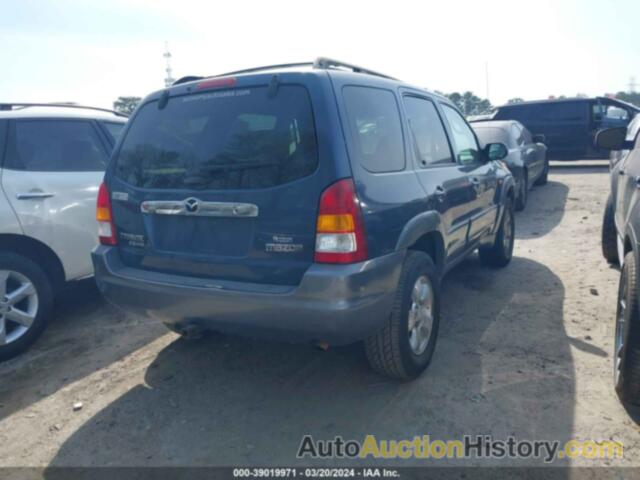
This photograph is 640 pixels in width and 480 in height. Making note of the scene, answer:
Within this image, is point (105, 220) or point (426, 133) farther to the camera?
point (426, 133)

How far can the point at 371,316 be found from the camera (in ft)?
8.45

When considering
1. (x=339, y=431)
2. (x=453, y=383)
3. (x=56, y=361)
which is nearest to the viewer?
(x=339, y=431)

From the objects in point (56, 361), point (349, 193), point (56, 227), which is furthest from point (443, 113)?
point (56, 361)

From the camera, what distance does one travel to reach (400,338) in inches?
113

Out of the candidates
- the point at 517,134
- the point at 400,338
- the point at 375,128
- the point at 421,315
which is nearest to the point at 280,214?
the point at 375,128

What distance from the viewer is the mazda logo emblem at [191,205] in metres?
2.69

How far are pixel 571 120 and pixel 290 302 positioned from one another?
12893 mm

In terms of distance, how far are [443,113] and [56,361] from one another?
12.0 ft

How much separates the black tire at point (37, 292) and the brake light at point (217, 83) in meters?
2.14

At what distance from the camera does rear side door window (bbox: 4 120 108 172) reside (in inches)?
156

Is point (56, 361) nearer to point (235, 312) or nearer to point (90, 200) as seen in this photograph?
point (90, 200)

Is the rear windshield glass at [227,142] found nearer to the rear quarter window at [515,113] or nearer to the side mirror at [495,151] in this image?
the side mirror at [495,151]

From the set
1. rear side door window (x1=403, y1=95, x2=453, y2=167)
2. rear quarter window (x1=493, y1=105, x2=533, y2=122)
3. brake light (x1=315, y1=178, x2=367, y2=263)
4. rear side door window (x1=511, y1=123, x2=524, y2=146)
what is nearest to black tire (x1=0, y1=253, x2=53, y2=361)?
brake light (x1=315, y1=178, x2=367, y2=263)

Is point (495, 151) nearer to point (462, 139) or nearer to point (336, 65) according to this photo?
point (462, 139)
